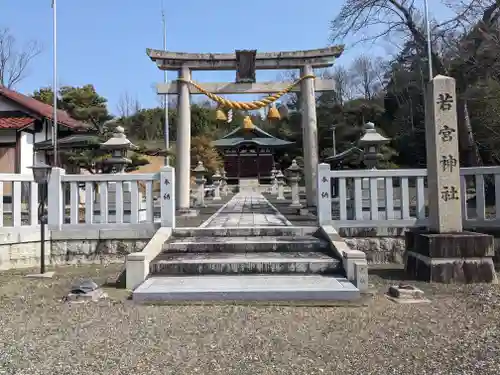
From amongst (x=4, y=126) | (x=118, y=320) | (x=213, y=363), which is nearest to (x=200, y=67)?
(x=118, y=320)

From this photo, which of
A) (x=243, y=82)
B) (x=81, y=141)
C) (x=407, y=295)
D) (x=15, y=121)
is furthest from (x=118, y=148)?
(x=15, y=121)

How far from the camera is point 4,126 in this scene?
19.3 m

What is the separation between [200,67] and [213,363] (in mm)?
9023

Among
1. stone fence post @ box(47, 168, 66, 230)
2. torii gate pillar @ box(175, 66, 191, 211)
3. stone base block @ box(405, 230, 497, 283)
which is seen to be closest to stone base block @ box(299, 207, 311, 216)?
torii gate pillar @ box(175, 66, 191, 211)

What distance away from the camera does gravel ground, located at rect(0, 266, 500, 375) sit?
10.3 feet

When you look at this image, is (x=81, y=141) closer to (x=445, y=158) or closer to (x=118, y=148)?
(x=118, y=148)

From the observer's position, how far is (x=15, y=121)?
1997cm

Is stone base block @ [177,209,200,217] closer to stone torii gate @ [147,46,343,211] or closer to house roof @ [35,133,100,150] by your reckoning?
stone torii gate @ [147,46,343,211]

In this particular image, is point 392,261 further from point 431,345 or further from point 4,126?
point 4,126

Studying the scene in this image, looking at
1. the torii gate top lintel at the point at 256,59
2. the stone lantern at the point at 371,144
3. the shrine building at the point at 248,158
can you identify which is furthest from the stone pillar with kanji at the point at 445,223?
the shrine building at the point at 248,158

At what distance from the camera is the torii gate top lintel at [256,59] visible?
10664mm

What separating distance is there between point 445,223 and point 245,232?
10.5ft

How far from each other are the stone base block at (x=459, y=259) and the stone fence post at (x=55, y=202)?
20.3 feet

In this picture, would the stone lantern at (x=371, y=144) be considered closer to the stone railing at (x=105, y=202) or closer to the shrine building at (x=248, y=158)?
the stone railing at (x=105, y=202)
